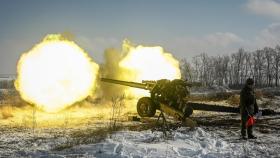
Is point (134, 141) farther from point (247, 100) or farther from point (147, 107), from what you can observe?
point (147, 107)

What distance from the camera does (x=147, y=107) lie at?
20062 mm

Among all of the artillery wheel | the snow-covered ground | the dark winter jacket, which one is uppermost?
the dark winter jacket

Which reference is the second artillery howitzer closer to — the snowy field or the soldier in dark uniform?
the snowy field

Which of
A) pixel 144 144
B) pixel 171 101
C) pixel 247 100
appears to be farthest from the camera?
pixel 171 101

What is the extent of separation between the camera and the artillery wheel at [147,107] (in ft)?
65.3

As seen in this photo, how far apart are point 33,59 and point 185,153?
11618mm

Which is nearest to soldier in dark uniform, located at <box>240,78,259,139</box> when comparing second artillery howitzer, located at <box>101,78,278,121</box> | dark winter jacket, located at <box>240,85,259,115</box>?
dark winter jacket, located at <box>240,85,259,115</box>

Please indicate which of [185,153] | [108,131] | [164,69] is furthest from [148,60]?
[185,153]

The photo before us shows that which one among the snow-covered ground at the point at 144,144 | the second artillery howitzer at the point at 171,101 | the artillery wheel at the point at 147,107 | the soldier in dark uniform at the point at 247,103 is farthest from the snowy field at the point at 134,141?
the artillery wheel at the point at 147,107

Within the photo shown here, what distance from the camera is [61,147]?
472 inches

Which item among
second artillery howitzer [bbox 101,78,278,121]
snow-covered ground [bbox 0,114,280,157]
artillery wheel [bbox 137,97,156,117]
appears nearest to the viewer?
snow-covered ground [bbox 0,114,280,157]

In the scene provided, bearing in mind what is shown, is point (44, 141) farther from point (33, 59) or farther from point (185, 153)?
point (33, 59)

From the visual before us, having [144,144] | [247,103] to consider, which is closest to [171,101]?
[247,103]

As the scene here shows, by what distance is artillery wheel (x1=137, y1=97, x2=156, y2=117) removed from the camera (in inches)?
783
